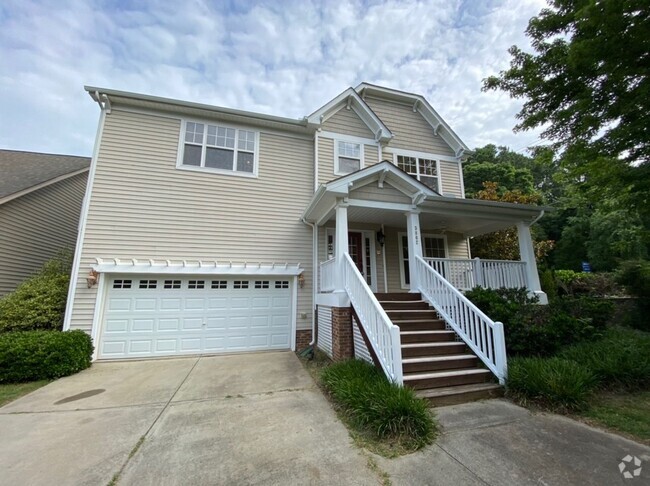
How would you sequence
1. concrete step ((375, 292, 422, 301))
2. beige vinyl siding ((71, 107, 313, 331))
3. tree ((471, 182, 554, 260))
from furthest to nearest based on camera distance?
tree ((471, 182, 554, 260)) → beige vinyl siding ((71, 107, 313, 331)) → concrete step ((375, 292, 422, 301))

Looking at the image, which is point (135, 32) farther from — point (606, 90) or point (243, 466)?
point (606, 90)

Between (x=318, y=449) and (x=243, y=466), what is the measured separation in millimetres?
801

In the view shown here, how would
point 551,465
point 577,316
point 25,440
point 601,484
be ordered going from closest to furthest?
point 601,484 < point 551,465 < point 25,440 < point 577,316

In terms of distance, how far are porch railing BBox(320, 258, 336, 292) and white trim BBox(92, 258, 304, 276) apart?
0.78m

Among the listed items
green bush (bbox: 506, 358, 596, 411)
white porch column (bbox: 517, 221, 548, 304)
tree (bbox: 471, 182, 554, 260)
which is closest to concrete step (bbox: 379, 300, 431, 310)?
green bush (bbox: 506, 358, 596, 411)

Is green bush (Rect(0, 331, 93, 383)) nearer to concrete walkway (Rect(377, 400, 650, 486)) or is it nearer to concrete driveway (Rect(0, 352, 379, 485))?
concrete driveway (Rect(0, 352, 379, 485))

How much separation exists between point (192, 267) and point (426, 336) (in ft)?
20.4

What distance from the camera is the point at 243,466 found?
2.84 m

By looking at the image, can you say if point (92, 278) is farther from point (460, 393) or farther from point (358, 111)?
point (358, 111)

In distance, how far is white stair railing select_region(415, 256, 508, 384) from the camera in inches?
185

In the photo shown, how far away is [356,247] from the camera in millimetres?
9164

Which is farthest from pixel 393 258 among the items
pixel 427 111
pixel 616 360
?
pixel 427 111

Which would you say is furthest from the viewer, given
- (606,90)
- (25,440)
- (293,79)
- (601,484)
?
(293,79)

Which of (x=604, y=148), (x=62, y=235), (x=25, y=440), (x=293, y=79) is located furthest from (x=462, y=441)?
(x=62, y=235)
